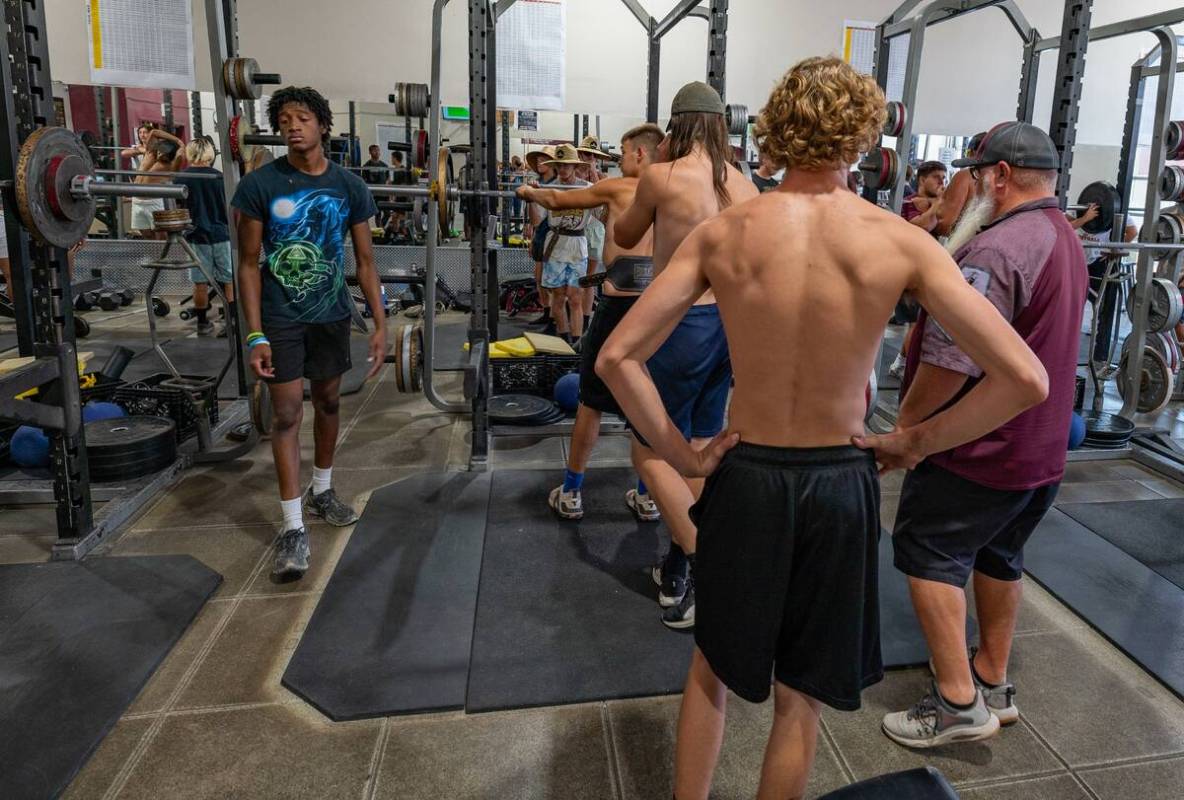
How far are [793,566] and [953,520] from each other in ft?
2.33

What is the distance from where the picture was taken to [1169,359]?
3652 mm

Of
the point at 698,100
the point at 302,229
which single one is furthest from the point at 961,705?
the point at 302,229

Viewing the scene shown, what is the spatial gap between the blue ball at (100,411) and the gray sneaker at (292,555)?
137cm

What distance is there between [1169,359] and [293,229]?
12.9ft

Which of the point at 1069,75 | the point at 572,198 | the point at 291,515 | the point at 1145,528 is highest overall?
the point at 1069,75

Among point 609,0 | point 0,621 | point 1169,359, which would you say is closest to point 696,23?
point 609,0

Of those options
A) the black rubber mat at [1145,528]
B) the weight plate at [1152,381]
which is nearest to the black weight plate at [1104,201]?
the weight plate at [1152,381]

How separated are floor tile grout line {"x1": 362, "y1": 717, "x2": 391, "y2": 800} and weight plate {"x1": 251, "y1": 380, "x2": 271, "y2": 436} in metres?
1.64

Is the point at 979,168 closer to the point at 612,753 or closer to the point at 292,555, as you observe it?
the point at 612,753

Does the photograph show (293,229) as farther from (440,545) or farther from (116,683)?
(116,683)

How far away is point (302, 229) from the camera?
2.35 metres

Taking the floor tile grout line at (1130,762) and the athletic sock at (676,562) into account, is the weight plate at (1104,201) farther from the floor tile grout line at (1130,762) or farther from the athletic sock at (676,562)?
the athletic sock at (676,562)

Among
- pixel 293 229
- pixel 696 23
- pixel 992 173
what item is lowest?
pixel 293 229

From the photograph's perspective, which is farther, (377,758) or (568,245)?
(568,245)
